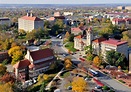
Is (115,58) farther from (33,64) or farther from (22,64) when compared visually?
(22,64)

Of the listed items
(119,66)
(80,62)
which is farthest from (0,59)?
(119,66)

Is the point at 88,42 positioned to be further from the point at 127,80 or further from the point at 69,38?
the point at 127,80

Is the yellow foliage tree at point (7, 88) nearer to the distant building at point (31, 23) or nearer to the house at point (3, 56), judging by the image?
the house at point (3, 56)

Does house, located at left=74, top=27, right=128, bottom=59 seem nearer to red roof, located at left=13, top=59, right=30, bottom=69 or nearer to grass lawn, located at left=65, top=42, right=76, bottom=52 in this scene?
grass lawn, located at left=65, top=42, right=76, bottom=52

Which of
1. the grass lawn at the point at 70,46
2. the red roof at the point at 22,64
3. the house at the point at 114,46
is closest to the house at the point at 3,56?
the red roof at the point at 22,64

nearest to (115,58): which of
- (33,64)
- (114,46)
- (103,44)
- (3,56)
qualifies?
(114,46)

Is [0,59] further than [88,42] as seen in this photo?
No

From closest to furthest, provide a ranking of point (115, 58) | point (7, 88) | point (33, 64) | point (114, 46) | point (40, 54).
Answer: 1. point (7, 88)
2. point (33, 64)
3. point (40, 54)
4. point (115, 58)
5. point (114, 46)

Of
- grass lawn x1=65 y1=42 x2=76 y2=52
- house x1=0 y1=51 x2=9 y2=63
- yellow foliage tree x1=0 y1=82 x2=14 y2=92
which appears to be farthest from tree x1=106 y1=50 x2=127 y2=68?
yellow foliage tree x1=0 y1=82 x2=14 y2=92
